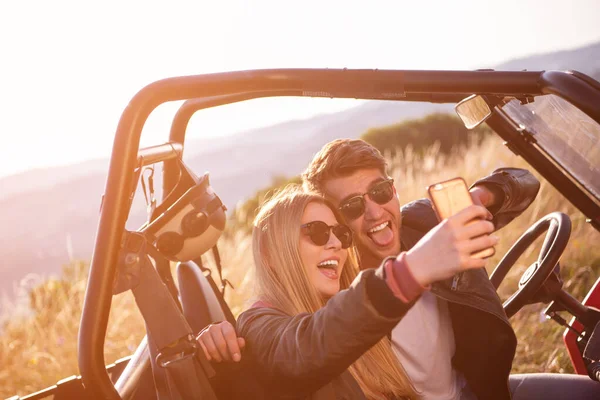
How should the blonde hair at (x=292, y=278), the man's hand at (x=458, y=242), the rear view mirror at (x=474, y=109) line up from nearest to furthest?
the man's hand at (x=458, y=242), the rear view mirror at (x=474, y=109), the blonde hair at (x=292, y=278)

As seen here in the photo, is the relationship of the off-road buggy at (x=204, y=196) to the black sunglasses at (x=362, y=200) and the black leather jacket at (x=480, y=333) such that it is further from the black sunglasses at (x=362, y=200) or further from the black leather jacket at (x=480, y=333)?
the black sunglasses at (x=362, y=200)

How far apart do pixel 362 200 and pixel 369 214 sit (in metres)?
0.06

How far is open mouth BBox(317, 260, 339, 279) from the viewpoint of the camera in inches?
81.4

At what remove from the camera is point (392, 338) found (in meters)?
2.32

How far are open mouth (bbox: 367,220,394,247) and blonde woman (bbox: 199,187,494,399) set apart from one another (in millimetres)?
163

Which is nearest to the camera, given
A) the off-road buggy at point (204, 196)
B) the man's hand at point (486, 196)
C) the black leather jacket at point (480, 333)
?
the off-road buggy at point (204, 196)

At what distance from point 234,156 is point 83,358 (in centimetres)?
2844

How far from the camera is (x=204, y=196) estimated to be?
1.74 m

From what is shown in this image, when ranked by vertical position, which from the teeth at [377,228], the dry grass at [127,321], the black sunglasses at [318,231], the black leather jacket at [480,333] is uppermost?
the black sunglasses at [318,231]

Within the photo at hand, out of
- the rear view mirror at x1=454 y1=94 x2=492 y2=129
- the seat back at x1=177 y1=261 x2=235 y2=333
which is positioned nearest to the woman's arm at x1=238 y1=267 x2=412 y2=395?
the seat back at x1=177 y1=261 x2=235 y2=333

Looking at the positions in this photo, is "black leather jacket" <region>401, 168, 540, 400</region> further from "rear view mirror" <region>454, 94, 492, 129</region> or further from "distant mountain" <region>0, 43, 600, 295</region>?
"distant mountain" <region>0, 43, 600, 295</region>

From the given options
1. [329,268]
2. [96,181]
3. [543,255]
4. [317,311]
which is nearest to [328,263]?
[329,268]

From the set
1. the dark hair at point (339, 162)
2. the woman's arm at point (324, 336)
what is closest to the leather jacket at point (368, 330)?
the woman's arm at point (324, 336)

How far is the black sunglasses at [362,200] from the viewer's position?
7.79ft
